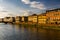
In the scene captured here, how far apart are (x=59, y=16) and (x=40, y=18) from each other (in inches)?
818

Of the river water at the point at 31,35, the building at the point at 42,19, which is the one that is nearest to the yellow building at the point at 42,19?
the building at the point at 42,19

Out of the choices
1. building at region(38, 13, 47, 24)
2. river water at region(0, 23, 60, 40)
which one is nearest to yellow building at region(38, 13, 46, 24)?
building at region(38, 13, 47, 24)

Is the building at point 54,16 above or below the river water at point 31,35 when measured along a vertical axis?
above

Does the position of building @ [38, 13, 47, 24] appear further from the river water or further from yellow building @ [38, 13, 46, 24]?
the river water

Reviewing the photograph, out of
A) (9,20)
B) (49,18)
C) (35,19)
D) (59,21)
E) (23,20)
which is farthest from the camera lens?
(9,20)

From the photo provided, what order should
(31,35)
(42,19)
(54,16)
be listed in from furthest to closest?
1. (42,19)
2. (54,16)
3. (31,35)

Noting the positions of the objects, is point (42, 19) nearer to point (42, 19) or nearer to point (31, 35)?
point (42, 19)

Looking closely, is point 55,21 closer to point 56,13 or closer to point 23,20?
point 56,13

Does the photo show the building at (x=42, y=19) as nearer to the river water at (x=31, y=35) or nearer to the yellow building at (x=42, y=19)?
the yellow building at (x=42, y=19)

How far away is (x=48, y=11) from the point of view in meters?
62.9

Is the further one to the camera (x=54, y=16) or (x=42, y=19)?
(x=42, y=19)

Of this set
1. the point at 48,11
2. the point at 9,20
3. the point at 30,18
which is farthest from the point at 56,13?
the point at 9,20

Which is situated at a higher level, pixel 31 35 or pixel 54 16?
pixel 54 16

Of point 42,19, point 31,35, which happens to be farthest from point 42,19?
point 31,35
